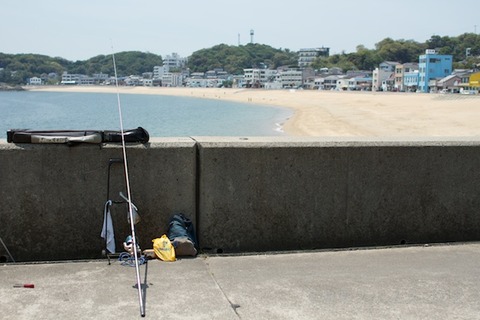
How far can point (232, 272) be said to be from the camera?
4.29 metres

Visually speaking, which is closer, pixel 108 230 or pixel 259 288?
pixel 259 288

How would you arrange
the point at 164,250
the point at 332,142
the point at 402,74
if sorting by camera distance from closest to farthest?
1. the point at 164,250
2. the point at 332,142
3. the point at 402,74

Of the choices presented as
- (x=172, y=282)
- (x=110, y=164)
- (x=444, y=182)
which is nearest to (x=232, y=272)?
(x=172, y=282)

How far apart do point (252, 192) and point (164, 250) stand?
84 cm

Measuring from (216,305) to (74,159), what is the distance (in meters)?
1.63

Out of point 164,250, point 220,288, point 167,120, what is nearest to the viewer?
point 220,288

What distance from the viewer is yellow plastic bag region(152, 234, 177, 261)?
446cm

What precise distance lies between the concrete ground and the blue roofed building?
392ft

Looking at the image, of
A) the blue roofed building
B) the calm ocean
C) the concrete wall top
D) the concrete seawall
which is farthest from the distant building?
the concrete seawall

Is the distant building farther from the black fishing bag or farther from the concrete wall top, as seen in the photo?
the black fishing bag

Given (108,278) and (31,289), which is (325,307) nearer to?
(108,278)

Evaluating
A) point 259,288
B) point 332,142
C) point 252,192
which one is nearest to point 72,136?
point 252,192

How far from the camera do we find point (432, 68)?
12138cm

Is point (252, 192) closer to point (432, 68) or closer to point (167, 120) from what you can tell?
point (167, 120)
